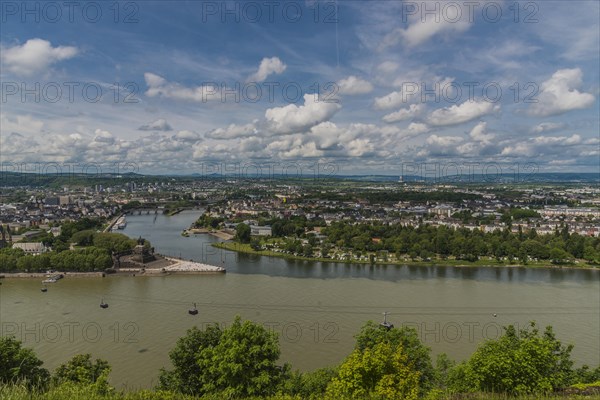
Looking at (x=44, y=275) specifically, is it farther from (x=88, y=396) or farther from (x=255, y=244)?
(x=88, y=396)

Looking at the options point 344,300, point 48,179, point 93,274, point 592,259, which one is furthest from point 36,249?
point 48,179

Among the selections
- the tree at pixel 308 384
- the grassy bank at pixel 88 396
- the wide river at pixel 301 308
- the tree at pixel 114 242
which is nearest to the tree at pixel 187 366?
the tree at pixel 308 384

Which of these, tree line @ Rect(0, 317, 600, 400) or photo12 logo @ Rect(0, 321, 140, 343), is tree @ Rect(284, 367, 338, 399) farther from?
photo12 logo @ Rect(0, 321, 140, 343)

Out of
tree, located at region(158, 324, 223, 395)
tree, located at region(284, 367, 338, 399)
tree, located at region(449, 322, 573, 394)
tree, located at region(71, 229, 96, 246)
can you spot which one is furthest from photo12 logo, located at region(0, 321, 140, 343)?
tree, located at region(71, 229, 96, 246)

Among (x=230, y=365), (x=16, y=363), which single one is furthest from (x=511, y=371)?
(x=16, y=363)

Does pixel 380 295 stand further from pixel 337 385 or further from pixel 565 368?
pixel 337 385

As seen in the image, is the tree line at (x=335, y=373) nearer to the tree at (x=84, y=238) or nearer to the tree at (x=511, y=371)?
the tree at (x=511, y=371)
